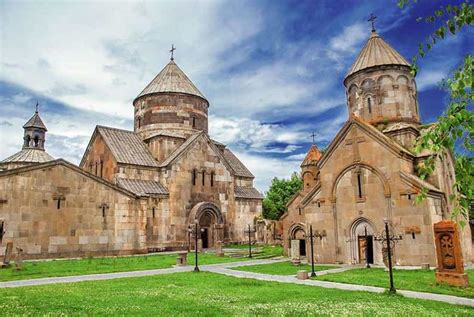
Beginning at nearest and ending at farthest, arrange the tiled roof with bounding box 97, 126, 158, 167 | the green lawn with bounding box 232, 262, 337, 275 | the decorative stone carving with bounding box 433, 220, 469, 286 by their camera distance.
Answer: the decorative stone carving with bounding box 433, 220, 469, 286 → the green lawn with bounding box 232, 262, 337, 275 → the tiled roof with bounding box 97, 126, 158, 167

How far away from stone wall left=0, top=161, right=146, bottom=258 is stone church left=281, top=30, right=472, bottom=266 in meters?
9.99

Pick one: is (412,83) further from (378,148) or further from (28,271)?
(28,271)

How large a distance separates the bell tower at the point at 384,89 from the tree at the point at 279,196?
27.3 meters

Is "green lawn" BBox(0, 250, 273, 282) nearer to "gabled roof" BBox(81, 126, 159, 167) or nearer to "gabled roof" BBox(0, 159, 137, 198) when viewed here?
"gabled roof" BBox(0, 159, 137, 198)

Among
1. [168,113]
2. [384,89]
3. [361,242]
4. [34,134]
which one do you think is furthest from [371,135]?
[34,134]

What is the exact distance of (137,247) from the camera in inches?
824

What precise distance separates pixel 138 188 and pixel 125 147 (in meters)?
3.92

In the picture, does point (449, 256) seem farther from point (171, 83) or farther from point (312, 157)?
point (171, 83)

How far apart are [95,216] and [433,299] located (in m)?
16.7

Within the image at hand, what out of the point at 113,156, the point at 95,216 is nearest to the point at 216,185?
the point at 113,156

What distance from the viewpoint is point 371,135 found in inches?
632

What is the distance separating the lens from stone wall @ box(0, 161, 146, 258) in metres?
17.2

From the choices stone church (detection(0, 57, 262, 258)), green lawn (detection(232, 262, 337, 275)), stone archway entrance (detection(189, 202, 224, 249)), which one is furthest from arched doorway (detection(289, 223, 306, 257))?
stone archway entrance (detection(189, 202, 224, 249))

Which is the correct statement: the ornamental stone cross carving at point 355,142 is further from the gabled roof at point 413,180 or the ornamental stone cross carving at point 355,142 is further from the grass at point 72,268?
the grass at point 72,268
